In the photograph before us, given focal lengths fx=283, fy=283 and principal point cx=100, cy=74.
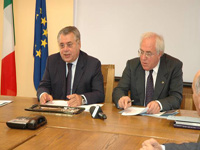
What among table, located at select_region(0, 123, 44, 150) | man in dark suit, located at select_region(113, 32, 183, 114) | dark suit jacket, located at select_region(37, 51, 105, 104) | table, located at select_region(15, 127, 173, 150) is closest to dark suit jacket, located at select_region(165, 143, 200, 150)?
table, located at select_region(15, 127, 173, 150)

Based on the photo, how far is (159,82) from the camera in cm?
287

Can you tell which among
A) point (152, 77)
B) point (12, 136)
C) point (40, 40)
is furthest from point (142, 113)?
point (40, 40)

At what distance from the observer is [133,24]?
423 cm

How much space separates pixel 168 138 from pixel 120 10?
9.65ft

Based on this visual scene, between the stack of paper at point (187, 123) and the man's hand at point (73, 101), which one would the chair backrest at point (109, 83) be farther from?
the stack of paper at point (187, 123)

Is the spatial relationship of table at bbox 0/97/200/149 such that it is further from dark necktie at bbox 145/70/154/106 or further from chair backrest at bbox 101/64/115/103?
chair backrest at bbox 101/64/115/103

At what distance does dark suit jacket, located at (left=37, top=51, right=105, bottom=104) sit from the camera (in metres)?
3.06

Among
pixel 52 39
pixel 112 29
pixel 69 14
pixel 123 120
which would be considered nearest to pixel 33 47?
pixel 52 39

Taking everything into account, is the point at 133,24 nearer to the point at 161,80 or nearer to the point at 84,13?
the point at 84,13

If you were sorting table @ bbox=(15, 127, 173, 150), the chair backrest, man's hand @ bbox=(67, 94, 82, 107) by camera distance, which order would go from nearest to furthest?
1. table @ bbox=(15, 127, 173, 150)
2. man's hand @ bbox=(67, 94, 82, 107)
3. the chair backrest

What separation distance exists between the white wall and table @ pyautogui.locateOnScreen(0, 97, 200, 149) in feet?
6.01

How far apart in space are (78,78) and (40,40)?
1.74 meters

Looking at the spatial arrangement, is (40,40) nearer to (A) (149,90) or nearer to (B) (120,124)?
(A) (149,90)

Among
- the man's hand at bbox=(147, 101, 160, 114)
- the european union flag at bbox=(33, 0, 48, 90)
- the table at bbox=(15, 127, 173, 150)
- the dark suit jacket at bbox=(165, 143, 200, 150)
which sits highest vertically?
the european union flag at bbox=(33, 0, 48, 90)
